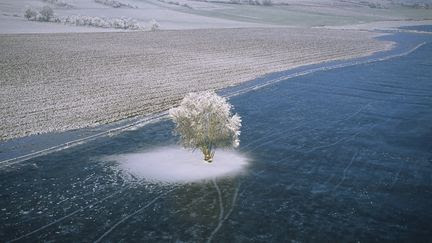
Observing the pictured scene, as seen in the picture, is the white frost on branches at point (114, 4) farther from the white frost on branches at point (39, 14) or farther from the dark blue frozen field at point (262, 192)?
the dark blue frozen field at point (262, 192)

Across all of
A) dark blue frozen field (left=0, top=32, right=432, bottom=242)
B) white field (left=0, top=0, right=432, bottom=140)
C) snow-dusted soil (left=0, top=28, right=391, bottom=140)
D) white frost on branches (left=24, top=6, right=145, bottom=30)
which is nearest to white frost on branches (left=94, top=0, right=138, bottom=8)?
white field (left=0, top=0, right=432, bottom=140)

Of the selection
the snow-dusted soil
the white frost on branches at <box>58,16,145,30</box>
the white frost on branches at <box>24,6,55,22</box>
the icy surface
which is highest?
the white frost on branches at <box>24,6,55,22</box>

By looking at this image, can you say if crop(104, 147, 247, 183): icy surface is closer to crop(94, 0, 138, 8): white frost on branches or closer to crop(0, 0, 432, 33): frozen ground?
crop(0, 0, 432, 33): frozen ground

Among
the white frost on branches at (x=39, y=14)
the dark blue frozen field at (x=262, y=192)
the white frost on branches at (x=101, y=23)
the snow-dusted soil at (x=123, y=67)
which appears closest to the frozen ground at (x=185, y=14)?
the white frost on branches at (x=39, y=14)

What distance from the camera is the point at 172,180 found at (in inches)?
850

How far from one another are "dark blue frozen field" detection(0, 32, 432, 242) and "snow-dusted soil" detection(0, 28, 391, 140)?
6270mm

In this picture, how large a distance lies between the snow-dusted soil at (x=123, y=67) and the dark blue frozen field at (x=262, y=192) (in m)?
6.27

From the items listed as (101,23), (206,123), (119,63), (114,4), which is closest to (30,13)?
(101,23)

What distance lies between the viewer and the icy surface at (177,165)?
22.1m

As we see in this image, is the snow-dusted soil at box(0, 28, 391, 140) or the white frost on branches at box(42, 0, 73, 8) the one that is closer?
the snow-dusted soil at box(0, 28, 391, 140)

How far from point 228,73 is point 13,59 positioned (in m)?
25.3

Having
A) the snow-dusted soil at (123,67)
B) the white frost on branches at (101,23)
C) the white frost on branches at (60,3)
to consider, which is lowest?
the snow-dusted soil at (123,67)

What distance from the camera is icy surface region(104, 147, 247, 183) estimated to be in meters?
22.1

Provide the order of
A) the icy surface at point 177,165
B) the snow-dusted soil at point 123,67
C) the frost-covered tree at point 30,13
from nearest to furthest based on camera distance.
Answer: the icy surface at point 177,165, the snow-dusted soil at point 123,67, the frost-covered tree at point 30,13
